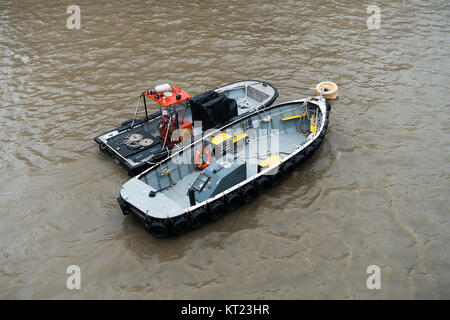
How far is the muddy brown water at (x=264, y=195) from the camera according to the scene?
1073cm

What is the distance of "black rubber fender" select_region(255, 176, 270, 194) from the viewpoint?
1235 centimetres

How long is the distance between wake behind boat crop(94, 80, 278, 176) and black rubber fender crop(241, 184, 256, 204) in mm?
3266

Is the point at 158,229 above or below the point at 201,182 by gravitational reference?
below

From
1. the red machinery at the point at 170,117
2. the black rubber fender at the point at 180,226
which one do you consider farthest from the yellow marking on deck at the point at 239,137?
the black rubber fender at the point at 180,226

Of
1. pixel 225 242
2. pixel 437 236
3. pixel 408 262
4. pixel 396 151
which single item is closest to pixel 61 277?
pixel 225 242

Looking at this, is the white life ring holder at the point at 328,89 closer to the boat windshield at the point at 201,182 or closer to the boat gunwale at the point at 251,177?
the boat gunwale at the point at 251,177

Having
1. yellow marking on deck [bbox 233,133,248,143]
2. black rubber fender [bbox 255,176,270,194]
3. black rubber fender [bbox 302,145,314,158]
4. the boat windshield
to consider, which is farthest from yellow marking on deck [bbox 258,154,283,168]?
the boat windshield

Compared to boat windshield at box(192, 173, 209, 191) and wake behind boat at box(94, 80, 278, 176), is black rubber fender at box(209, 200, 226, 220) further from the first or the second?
wake behind boat at box(94, 80, 278, 176)

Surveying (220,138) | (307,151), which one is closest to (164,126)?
(220,138)

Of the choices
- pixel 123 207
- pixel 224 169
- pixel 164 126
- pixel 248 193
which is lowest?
pixel 123 207

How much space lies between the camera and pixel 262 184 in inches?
493

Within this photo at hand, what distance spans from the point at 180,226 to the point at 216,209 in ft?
4.02

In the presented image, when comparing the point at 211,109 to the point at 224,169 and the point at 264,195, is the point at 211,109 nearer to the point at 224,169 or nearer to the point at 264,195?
the point at 224,169

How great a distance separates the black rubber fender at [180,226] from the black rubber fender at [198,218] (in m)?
0.16
